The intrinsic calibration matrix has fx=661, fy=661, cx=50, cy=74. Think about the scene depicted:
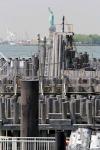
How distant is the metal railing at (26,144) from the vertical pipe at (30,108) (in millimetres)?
202

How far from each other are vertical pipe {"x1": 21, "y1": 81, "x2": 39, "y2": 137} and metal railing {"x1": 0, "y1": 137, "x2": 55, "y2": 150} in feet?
0.66

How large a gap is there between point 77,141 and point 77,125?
462 inches

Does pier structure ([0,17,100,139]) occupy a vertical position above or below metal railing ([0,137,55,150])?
above

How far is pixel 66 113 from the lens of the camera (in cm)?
2573

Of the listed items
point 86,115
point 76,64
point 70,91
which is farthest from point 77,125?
point 76,64

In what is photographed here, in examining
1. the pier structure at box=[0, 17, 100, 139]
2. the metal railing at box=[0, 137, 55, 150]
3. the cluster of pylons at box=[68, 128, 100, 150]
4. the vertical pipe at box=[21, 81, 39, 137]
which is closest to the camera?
the cluster of pylons at box=[68, 128, 100, 150]

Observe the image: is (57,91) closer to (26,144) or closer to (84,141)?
(26,144)

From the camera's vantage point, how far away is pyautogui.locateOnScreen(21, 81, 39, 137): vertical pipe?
52.8ft

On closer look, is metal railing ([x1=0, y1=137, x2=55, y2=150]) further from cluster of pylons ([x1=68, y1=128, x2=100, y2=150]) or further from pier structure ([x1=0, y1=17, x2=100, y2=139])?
cluster of pylons ([x1=68, y1=128, x2=100, y2=150])

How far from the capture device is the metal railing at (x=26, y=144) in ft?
53.3

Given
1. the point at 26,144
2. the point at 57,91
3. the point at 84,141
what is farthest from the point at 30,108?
the point at 57,91

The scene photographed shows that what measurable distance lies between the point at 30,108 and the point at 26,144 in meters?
0.90

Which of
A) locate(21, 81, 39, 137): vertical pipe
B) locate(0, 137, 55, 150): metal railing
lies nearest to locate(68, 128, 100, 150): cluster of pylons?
locate(21, 81, 39, 137): vertical pipe

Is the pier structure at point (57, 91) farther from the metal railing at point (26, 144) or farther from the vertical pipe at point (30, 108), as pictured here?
the metal railing at point (26, 144)
